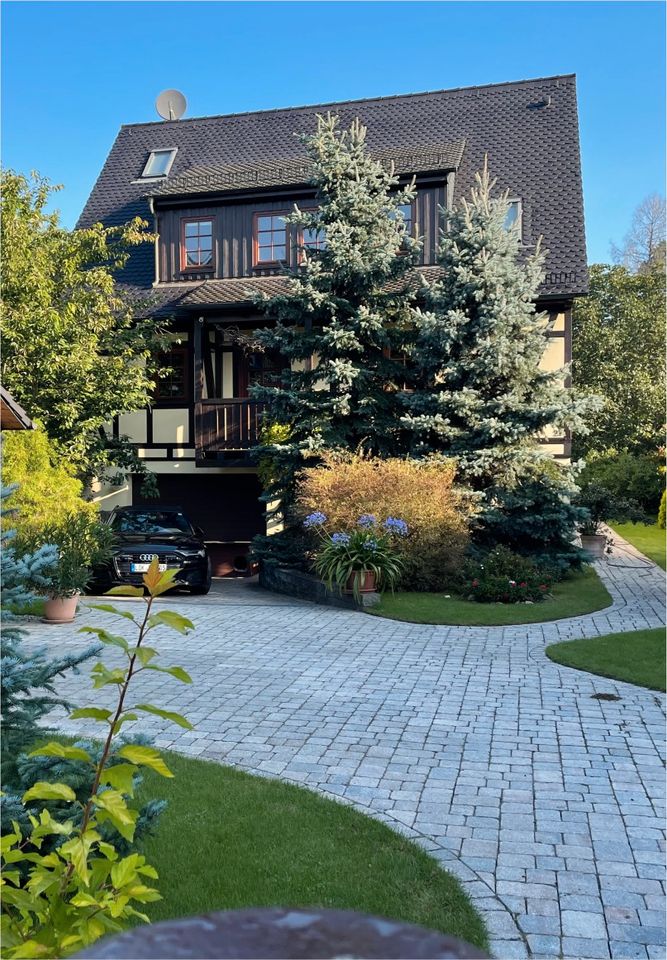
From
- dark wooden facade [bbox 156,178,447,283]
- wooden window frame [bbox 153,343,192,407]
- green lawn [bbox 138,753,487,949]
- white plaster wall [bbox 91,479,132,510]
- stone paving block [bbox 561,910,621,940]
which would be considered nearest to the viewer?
stone paving block [bbox 561,910,621,940]

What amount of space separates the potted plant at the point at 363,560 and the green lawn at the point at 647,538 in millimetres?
7262

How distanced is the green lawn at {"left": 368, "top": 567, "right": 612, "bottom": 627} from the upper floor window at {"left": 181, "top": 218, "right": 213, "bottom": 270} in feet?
37.3

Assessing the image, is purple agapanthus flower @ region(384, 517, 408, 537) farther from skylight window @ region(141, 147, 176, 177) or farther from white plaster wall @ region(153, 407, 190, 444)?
skylight window @ region(141, 147, 176, 177)

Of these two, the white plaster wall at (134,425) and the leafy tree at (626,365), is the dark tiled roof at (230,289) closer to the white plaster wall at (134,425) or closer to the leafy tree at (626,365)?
the white plaster wall at (134,425)

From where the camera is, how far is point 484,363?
14820 mm

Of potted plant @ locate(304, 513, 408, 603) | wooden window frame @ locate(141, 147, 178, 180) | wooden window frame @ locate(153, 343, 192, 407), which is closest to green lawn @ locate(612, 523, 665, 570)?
potted plant @ locate(304, 513, 408, 603)

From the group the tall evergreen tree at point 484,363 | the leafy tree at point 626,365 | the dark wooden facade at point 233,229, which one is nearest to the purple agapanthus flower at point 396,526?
the tall evergreen tree at point 484,363

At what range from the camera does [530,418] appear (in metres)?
15.0

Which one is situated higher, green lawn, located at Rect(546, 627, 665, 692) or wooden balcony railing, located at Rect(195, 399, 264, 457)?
wooden balcony railing, located at Rect(195, 399, 264, 457)

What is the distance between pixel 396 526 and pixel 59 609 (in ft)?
17.3

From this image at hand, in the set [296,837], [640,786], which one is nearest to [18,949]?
[296,837]

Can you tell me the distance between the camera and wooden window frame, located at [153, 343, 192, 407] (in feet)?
64.3

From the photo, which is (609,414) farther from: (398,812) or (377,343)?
(398,812)

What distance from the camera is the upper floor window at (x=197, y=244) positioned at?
1986 centimetres
